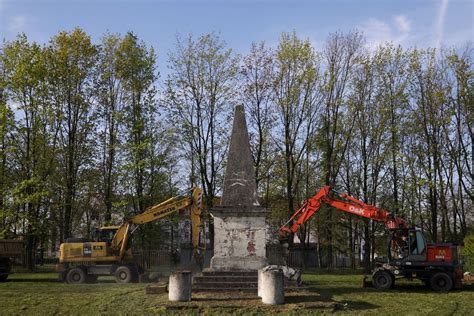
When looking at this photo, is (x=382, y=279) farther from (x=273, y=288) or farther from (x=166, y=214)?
(x=166, y=214)

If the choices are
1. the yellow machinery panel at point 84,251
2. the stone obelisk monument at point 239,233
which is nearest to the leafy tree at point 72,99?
the yellow machinery panel at point 84,251

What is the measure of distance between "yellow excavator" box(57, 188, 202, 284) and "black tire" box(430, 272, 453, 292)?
9.48 metres

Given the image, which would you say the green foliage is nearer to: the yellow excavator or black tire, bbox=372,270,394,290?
black tire, bbox=372,270,394,290

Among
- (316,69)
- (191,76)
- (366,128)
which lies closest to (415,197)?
(366,128)

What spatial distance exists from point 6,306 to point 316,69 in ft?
Result: 76.7

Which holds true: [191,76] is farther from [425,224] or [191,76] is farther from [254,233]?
[425,224]

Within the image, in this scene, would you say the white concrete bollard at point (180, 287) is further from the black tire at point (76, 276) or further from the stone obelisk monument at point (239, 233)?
the black tire at point (76, 276)

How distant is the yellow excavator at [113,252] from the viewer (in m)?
21.3

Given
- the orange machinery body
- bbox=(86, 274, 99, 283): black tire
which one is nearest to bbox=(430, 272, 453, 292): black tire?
the orange machinery body

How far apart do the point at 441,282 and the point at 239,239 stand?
8.15 metres

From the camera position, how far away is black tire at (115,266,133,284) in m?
21.0

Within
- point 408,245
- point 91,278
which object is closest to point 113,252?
point 91,278

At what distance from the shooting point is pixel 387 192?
32.9 m

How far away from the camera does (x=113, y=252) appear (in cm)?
2211
